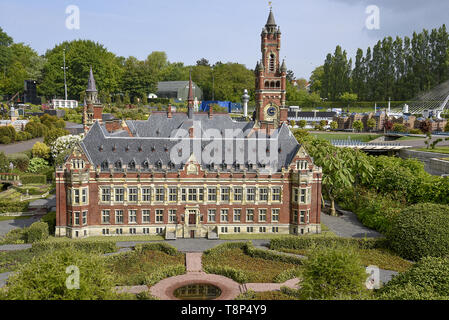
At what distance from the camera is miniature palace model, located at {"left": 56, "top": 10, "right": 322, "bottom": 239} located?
187 ft

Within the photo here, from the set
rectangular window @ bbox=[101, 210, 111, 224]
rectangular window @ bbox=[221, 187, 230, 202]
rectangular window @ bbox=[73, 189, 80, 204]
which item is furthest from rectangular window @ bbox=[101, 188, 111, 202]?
rectangular window @ bbox=[221, 187, 230, 202]

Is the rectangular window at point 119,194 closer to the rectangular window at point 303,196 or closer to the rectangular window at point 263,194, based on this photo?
the rectangular window at point 263,194

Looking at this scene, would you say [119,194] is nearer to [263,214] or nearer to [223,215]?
[223,215]

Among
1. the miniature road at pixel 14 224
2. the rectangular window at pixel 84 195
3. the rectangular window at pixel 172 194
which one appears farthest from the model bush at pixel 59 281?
the miniature road at pixel 14 224

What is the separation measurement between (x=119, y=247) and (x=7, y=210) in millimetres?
27579

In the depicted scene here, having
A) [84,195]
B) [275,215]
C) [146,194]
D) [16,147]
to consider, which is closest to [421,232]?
[275,215]

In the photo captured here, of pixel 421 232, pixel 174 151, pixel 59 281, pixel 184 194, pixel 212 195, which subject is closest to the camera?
pixel 59 281

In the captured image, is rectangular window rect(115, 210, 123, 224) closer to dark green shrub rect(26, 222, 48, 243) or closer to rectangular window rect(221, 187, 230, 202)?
dark green shrub rect(26, 222, 48, 243)

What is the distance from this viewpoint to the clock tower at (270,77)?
258 ft

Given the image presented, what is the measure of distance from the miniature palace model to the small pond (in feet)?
48.9

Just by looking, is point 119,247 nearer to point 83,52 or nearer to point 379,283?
point 379,283

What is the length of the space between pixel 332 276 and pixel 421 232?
2178 centimetres

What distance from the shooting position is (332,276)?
33125 millimetres
